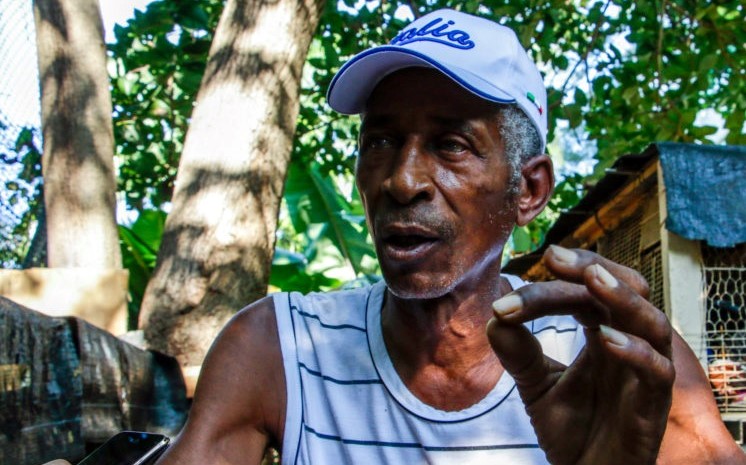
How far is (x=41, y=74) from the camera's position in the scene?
3.62 metres

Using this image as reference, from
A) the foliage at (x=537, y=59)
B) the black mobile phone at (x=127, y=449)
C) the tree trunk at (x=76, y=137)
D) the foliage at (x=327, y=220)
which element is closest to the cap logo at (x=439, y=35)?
the black mobile phone at (x=127, y=449)

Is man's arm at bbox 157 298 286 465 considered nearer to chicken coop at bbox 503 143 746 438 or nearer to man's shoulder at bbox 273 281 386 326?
man's shoulder at bbox 273 281 386 326

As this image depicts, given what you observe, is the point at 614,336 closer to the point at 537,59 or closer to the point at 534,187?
the point at 534,187

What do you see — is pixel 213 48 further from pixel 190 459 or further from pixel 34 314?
pixel 190 459

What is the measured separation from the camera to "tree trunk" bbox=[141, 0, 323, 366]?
10.0 feet

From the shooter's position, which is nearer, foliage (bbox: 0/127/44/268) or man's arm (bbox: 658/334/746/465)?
man's arm (bbox: 658/334/746/465)

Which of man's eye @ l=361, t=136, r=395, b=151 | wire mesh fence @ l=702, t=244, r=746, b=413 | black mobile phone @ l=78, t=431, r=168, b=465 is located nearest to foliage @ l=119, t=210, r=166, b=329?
wire mesh fence @ l=702, t=244, r=746, b=413

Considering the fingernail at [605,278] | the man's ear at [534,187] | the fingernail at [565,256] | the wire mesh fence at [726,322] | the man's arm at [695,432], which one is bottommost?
the wire mesh fence at [726,322]

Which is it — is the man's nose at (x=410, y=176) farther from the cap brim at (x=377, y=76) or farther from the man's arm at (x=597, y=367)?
the man's arm at (x=597, y=367)

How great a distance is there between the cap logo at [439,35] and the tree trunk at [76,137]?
1.88 metres

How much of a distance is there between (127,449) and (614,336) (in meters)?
0.89

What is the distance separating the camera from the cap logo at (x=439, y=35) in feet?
6.26

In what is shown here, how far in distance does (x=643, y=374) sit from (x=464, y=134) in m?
0.83

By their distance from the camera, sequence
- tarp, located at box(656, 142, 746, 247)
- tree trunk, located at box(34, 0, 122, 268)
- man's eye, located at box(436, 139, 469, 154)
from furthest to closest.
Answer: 1. tarp, located at box(656, 142, 746, 247)
2. tree trunk, located at box(34, 0, 122, 268)
3. man's eye, located at box(436, 139, 469, 154)
